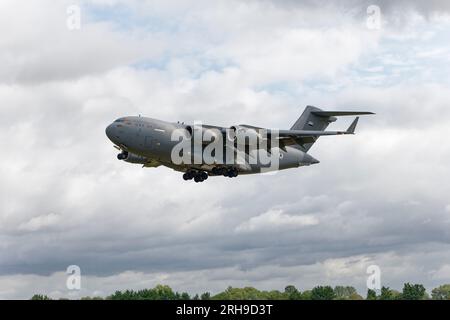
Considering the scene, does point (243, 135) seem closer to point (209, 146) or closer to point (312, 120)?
point (209, 146)

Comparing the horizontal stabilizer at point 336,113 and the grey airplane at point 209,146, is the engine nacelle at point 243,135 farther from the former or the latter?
the horizontal stabilizer at point 336,113

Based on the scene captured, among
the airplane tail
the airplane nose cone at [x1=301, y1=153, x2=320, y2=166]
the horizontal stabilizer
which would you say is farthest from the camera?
the airplane tail

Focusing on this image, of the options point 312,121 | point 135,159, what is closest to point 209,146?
point 135,159

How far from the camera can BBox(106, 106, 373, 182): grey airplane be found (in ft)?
204

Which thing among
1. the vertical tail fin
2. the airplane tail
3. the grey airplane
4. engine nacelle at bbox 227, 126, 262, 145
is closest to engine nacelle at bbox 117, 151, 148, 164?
the grey airplane

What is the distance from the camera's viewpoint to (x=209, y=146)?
65875 mm

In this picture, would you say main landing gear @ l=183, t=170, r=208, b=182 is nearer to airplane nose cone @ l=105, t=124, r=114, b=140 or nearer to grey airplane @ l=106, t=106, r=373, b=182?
grey airplane @ l=106, t=106, r=373, b=182

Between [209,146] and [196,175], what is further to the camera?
[196,175]

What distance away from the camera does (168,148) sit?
62.4 meters

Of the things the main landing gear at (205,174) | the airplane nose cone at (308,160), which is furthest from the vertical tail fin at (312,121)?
the main landing gear at (205,174)
